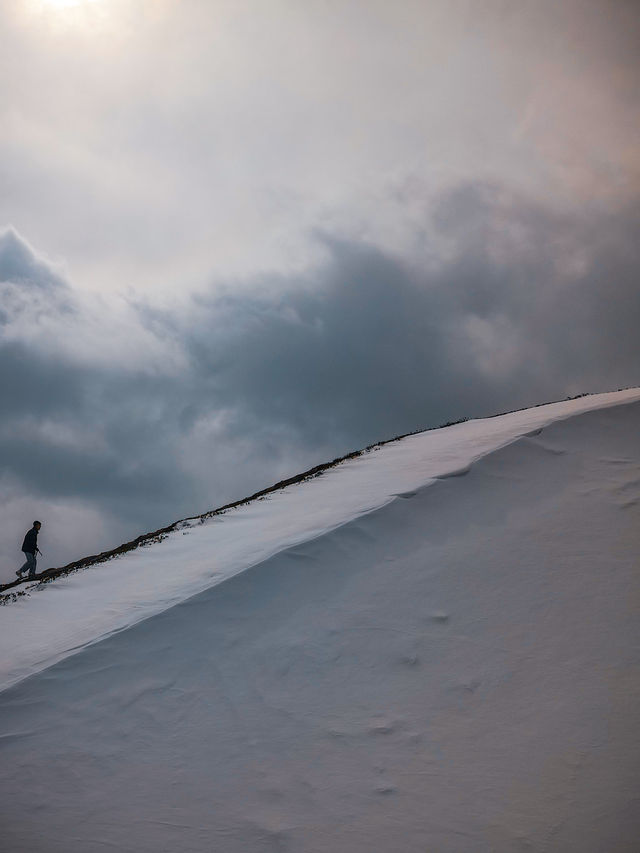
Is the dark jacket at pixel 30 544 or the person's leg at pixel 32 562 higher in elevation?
the dark jacket at pixel 30 544

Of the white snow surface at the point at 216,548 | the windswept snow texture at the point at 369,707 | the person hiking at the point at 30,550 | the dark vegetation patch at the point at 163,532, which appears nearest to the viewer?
the windswept snow texture at the point at 369,707

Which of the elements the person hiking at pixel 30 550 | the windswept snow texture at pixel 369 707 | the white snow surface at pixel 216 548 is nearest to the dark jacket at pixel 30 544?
the person hiking at pixel 30 550

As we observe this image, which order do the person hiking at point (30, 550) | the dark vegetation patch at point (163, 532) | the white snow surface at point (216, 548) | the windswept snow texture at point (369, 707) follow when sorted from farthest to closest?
the person hiking at point (30, 550) → the dark vegetation patch at point (163, 532) → the white snow surface at point (216, 548) → the windswept snow texture at point (369, 707)

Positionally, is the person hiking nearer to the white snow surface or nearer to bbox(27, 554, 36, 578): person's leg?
bbox(27, 554, 36, 578): person's leg

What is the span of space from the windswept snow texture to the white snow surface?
0.53 m

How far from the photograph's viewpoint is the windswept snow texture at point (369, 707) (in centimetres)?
532

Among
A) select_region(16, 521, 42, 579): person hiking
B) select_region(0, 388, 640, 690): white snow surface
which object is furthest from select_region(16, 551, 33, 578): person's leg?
select_region(0, 388, 640, 690): white snow surface

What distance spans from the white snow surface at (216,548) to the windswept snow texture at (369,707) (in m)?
0.53

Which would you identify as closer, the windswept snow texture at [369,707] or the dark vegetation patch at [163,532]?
the windswept snow texture at [369,707]

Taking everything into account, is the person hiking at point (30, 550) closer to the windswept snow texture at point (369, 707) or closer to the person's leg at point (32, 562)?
the person's leg at point (32, 562)

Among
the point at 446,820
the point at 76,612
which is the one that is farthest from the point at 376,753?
the point at 76,612

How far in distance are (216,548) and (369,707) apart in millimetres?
4951

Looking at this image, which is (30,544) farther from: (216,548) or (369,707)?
(369,707)

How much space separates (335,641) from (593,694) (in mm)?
2709
